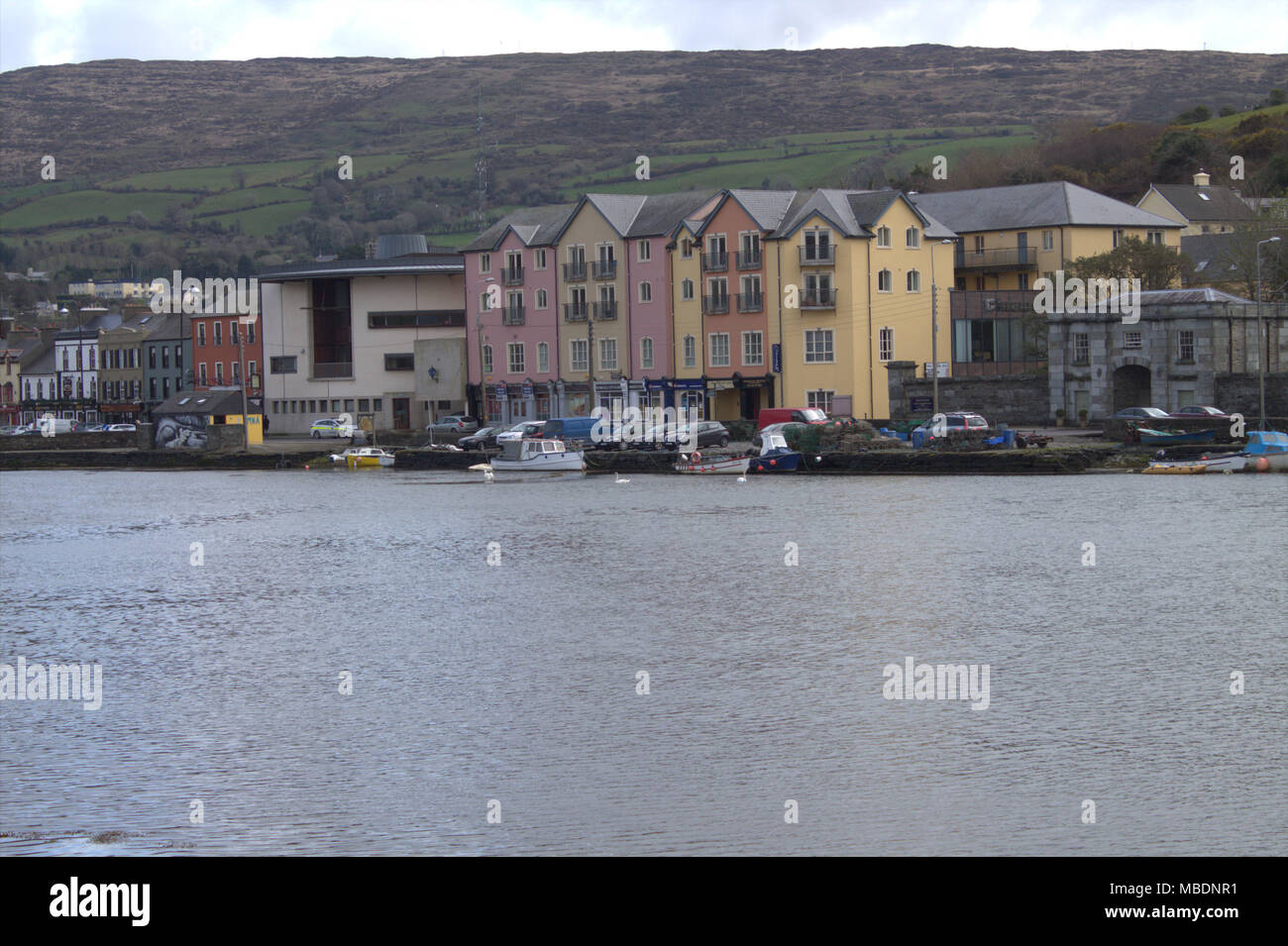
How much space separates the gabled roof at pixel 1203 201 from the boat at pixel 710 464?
63.6 metres

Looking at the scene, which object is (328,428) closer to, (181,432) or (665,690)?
(181,432)

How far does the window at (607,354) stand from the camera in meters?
96.8

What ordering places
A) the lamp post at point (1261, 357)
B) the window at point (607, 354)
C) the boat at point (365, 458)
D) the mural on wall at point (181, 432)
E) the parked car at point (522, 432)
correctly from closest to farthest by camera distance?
the lamp post at point (1261, 357), the parked car at point (522, 432), the boat at point (365, 458), the window at point (607, 354), the mural on wall at point (181, 432)

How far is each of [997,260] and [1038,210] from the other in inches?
165

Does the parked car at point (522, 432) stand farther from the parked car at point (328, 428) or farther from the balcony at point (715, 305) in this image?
the parked car at point (328, 428)

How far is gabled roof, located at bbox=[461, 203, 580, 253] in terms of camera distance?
10131 cm

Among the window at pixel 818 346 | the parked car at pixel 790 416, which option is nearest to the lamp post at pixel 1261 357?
the parked car at pixel 790 416

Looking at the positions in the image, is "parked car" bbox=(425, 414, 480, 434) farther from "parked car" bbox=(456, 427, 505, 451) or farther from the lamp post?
the lamp post
